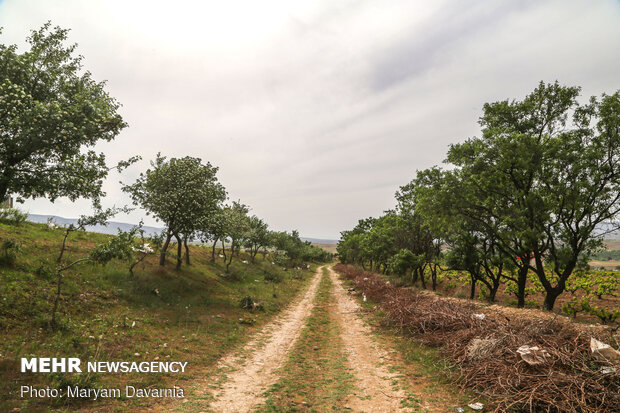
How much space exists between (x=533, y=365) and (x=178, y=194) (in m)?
23.2

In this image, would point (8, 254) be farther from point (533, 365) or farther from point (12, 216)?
point (533, 365)

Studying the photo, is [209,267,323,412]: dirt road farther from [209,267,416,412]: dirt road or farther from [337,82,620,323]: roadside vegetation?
[337,82,620,323]: roadside vegetation

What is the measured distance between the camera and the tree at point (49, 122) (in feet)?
35.2

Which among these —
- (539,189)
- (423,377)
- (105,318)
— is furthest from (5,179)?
(539,189)

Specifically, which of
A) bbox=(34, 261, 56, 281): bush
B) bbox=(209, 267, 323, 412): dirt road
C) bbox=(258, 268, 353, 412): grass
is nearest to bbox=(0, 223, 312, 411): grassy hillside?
bbox=(34, 261, 56, 281): bush

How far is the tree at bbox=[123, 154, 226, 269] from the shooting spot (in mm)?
21562

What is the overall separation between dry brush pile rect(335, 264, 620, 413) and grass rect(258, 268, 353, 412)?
4059 millimetres

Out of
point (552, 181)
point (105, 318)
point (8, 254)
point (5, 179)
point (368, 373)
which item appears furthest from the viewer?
point (552, 181)

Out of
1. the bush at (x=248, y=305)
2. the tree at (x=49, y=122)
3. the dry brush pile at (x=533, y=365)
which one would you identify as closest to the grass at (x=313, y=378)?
the dry brush pile at (x=533, y=365)

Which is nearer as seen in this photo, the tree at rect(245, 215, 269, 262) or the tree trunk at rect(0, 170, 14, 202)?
the tree trunk at rect(0, 170, 14, 202)

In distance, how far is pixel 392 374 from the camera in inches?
378

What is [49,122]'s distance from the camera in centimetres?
1095

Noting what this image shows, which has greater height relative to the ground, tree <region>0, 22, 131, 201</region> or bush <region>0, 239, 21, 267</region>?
tree <region>0, 22, 131, 201</region>

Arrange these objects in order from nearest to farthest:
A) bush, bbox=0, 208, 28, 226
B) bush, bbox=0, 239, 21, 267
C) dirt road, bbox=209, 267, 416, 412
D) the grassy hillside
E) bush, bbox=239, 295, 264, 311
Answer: dirt road, bbox=209, 267, 416, 412
the grassy hillside
bush, bbox=0, 239, 21, 267
bush, bbox=239, 295, 264, 311
bush, bbox=0, 208, 28, 226
